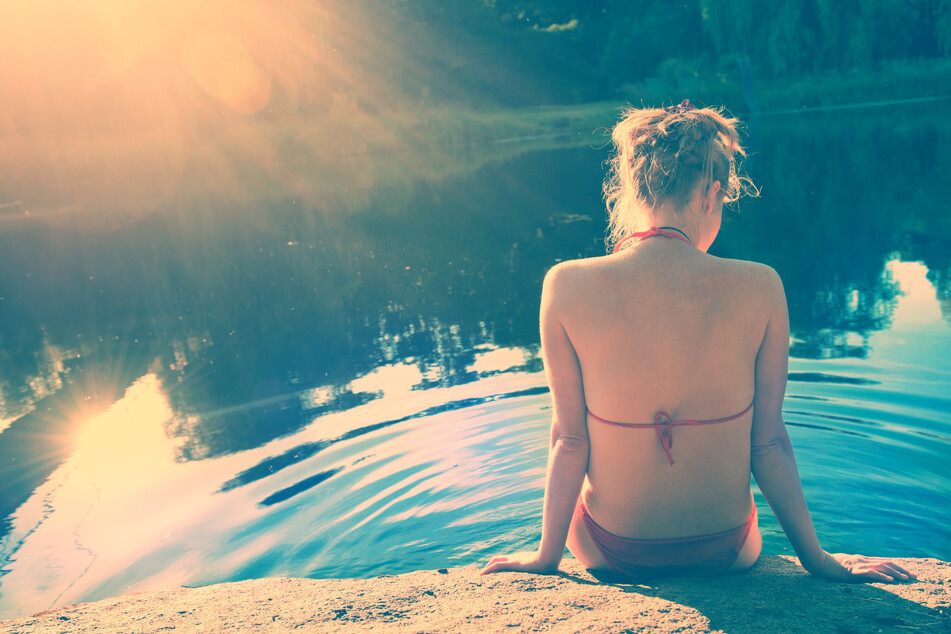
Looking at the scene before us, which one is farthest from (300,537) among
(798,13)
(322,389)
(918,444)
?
(798,13)

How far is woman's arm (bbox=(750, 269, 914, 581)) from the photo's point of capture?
2.21 meters

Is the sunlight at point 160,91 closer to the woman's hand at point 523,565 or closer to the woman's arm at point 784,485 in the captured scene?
the woman's hand at point 523,565

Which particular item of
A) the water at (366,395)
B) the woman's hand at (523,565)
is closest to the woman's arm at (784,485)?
the woman's hand at (523,565)

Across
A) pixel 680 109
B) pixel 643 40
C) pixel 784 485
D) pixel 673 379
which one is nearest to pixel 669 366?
pixel 673 379

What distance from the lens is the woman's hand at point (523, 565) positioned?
2.51 meters

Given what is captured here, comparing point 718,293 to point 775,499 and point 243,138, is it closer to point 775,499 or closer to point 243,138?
point 775,499

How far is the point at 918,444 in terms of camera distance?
390 centimetres

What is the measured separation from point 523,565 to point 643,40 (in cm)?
3735

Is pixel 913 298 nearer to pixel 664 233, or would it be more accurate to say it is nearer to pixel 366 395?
pixel 366 395

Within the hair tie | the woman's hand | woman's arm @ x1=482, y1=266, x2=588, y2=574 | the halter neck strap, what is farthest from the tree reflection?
the hair tie

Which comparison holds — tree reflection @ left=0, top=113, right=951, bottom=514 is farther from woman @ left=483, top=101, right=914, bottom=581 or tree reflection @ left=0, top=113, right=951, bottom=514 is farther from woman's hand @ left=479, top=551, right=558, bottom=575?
woman @ left=483, top=101, right=914, bottom=581

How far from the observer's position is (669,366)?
211 centimetres

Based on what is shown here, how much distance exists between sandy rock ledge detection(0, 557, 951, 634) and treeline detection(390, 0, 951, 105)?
27404 millimetres

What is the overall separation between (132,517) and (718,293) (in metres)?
3.28
